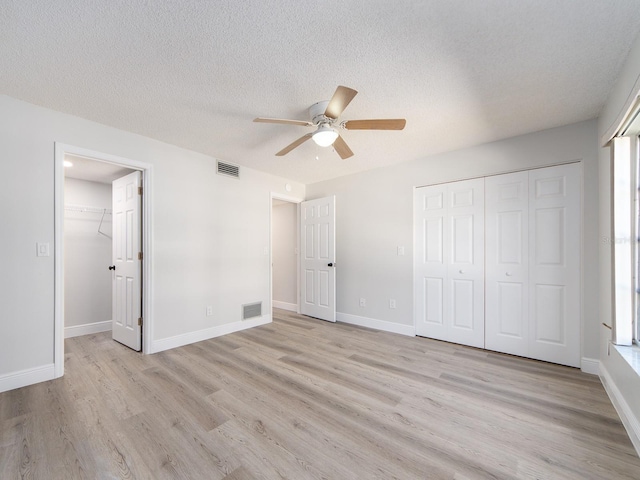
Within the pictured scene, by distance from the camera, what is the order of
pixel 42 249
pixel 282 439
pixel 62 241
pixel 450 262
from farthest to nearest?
pixel 450 262, pixel 62 241, pixel 42 249, pixel 282 439

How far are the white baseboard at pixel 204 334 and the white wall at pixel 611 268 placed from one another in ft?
12.5

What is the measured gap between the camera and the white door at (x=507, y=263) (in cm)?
296

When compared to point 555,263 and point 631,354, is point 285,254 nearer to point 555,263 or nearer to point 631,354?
point 555,263

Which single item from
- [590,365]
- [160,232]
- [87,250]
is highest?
[160,232]

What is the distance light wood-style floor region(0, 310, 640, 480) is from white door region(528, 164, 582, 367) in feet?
0.94

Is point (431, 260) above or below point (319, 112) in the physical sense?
below

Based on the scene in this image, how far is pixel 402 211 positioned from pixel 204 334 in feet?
10.3

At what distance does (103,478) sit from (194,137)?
288 centimetres

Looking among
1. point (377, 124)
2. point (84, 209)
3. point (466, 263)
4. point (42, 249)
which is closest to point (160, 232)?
point (42, 249)

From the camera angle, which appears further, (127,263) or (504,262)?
(127,263)

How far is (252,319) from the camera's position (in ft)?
13.5

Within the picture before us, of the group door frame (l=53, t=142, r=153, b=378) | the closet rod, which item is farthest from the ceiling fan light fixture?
the closet rod

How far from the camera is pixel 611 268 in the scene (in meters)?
2.16

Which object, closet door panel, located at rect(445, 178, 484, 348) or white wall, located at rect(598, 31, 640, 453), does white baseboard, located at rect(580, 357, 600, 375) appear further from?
closet door panel, located at rect(445, 178, 484, 348)
